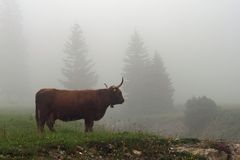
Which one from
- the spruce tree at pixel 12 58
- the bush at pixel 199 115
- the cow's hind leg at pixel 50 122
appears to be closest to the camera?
the cow's hind leg at pixel 50 122

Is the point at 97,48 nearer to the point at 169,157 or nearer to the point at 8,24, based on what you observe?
the point at 8,24

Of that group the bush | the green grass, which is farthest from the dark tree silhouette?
the green grass

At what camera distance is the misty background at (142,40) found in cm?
9250

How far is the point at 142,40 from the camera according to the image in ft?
403

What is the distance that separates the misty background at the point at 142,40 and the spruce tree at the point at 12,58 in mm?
183

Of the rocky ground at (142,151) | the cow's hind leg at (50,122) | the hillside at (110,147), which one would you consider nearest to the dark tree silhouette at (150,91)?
the cow's hind leg at (50,122)

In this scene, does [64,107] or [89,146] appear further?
[64,107]

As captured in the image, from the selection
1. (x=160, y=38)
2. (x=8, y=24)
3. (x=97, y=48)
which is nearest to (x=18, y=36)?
(x=8, y=24)

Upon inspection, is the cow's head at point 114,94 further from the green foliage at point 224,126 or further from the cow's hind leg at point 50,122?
the green foliage at point 224,126

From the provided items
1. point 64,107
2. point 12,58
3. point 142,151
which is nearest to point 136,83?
point 12,58

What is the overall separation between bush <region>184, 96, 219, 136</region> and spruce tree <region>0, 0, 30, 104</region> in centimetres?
3136

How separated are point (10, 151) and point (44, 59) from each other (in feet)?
315

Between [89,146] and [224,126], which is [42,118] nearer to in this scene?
[89,146]

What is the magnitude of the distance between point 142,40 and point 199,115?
8207 cm
